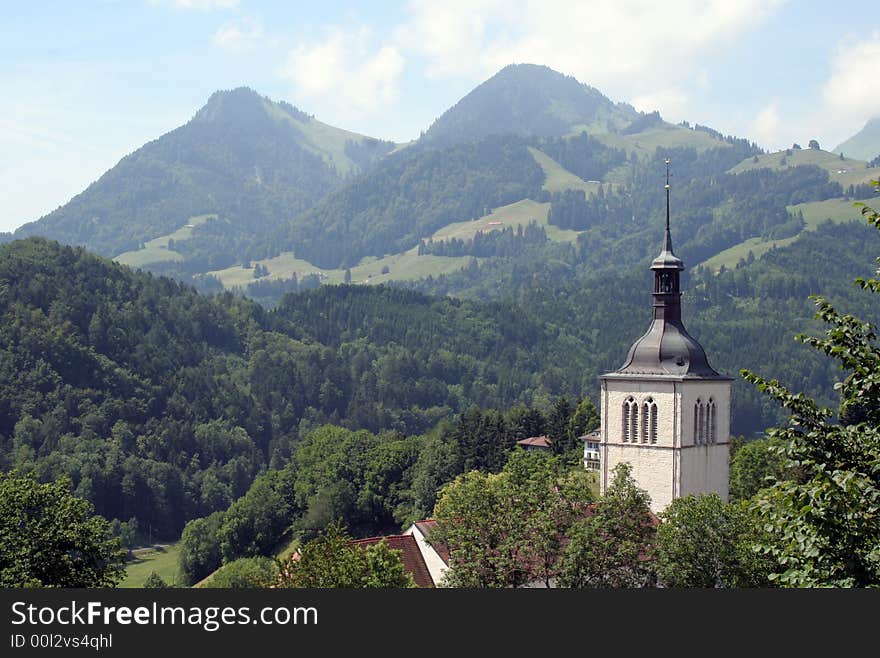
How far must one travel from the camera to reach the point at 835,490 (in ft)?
92.0

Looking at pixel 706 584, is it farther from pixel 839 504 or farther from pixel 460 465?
pixel 460 465

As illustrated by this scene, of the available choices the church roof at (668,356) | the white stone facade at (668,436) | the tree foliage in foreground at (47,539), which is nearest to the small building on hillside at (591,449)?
the white stone facade at (668,436)

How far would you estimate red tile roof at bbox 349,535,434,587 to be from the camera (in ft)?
232

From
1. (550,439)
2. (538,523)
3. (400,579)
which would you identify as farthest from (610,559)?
(550,439)

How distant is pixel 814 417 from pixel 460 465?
106013mm

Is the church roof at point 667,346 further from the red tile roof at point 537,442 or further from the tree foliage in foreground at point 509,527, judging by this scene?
the red tile roof at point 537,442

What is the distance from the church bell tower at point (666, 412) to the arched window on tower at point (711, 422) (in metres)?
0.05

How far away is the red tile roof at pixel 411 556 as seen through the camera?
70.8 m

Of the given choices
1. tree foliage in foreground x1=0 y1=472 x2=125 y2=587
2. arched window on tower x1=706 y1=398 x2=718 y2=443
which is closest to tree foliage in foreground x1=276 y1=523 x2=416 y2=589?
tree foliage in foreground x1=0 y1=472 x2=125 y2=587

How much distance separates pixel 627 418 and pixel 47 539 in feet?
117

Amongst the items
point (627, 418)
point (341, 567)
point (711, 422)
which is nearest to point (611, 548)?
point (341, 567)

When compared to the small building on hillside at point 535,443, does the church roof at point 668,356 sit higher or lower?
higher

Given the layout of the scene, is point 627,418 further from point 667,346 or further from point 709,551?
point 709,551

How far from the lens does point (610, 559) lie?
58.7 m
